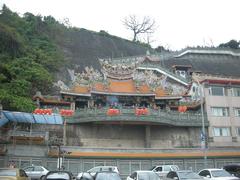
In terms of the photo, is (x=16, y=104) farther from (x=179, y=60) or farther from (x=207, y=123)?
(x=179, y=60)

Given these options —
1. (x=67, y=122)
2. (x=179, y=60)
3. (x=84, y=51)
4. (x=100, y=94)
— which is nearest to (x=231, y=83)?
(x=100, y=94)

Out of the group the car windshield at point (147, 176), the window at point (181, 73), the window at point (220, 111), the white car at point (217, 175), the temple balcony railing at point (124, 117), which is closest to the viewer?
the car windshield at point (147, 176)

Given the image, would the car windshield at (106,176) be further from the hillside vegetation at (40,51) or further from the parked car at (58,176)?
the hillside vegetation at (40,51)

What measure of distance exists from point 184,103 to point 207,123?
5815mm

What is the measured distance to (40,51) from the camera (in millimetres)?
58406

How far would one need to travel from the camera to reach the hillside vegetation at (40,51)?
1702 inches

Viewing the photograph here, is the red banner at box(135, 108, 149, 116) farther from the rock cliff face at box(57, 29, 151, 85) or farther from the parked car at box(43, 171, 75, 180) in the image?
the rock cliff face at box(57, 29, 151, 85)

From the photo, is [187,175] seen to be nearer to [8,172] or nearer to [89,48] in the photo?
[8,172]

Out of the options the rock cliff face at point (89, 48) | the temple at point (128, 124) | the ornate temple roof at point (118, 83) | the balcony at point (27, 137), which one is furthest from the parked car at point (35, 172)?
the rock cliff face at point (89, 48)

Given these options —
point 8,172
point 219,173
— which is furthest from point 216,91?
point 8,172

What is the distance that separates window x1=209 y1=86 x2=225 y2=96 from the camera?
44.6 metres

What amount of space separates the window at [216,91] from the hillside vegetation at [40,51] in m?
23.1

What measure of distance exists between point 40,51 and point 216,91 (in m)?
30.7

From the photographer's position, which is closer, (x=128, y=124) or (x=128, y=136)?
(x=128, y=124)
